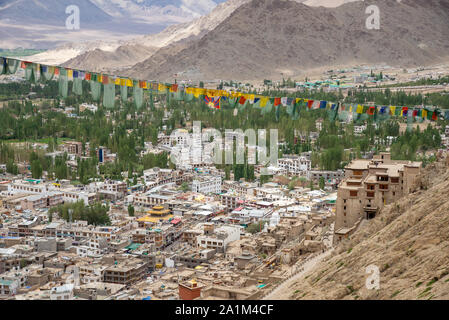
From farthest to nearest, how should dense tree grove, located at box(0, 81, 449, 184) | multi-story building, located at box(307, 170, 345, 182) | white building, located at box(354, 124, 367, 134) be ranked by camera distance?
white building, located at box(354, 124, 367, 134) → dense tree grove, located at box(0, 81, 449, 184) → multi-story building, located at box(307, 170, 345, 182)

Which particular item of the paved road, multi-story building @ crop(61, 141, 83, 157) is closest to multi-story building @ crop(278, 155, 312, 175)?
multi-story building @ crop(61, 141, 83, 157)

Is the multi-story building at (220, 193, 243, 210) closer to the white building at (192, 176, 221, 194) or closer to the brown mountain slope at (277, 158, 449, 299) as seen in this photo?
the white building at (192, 176, 221, 194)

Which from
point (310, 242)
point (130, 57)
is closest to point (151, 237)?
point (310, 242)

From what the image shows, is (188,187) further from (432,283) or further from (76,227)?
(432,283)

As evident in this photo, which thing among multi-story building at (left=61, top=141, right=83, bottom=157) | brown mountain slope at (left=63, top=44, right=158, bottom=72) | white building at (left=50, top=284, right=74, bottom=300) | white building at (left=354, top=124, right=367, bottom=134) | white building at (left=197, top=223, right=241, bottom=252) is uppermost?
brown mountain slope at (left=63, top=44, right=158, bottom=72)

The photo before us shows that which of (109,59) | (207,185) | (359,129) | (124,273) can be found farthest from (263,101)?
(109,59)

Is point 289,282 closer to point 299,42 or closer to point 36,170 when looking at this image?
point 36,170

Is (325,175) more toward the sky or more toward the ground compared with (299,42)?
more toward the ground
